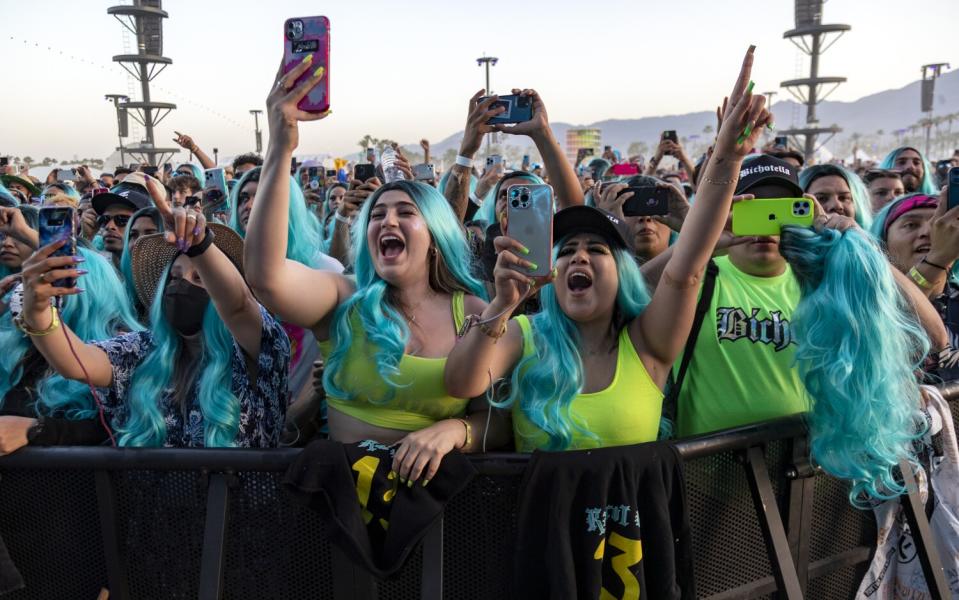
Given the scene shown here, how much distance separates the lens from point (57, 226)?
221 cm

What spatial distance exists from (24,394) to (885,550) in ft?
11.0

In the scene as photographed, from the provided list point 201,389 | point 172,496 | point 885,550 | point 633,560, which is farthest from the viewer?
point 201,389

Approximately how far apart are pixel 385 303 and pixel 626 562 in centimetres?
121

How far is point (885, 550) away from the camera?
2.34 m

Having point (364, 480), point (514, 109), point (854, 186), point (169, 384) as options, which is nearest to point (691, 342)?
point (364, 480)

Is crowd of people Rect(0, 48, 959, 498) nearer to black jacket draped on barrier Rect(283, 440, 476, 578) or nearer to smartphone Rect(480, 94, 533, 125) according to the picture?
black jacket draped on barrier Rect(283, 440, 476, 578)

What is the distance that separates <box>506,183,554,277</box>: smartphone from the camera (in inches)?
73.8

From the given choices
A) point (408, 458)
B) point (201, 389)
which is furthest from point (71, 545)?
point (408, 458)

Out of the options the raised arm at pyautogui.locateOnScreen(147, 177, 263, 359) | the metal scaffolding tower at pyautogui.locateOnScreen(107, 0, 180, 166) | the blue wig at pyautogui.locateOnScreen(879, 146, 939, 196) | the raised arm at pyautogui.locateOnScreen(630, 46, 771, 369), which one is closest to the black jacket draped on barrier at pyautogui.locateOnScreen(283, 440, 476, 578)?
the raised arm at pyautogui.locateOnScreen(147, 177, 263, 359)

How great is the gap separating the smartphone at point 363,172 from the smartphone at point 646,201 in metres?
2.03

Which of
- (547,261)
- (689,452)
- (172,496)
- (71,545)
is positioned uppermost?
(547,261)

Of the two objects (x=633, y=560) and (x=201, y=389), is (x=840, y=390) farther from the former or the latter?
(x=201, y=389)

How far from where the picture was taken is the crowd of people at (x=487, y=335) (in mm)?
2098

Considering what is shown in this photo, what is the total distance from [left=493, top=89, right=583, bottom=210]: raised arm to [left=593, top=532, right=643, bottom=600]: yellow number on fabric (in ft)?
5.86
